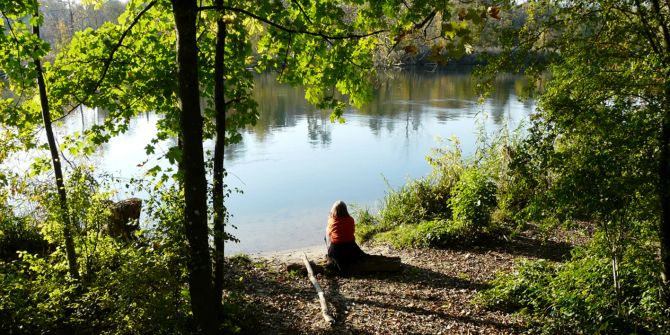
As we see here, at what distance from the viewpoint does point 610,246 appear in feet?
15.1

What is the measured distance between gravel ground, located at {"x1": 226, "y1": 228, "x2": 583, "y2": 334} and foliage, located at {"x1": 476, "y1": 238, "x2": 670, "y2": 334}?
350 millimetres

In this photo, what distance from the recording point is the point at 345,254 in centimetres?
754

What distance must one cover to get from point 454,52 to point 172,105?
3.52 m

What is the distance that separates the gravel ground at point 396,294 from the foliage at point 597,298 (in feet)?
1.15

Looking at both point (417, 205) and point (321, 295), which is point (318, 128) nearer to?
point (417, 205)

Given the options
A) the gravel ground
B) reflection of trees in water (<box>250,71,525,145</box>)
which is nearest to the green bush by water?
the gravel ground

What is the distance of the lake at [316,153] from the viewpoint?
1255cm

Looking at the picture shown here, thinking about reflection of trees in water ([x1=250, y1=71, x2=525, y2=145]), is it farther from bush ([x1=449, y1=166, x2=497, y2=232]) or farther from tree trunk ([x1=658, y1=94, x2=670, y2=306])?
tree trunk ([x1=658, y1=94, x2=670, y2=306])

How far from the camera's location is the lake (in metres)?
12.6

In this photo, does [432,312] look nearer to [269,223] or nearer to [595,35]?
[595,35]

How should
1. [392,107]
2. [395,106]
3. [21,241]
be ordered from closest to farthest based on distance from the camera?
1. [21,241]
2. [392,107]
3. [395,106]

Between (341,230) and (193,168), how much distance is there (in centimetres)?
405

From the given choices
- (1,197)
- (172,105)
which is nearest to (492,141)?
(172,105)

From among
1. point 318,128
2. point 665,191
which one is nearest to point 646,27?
point 665,191
